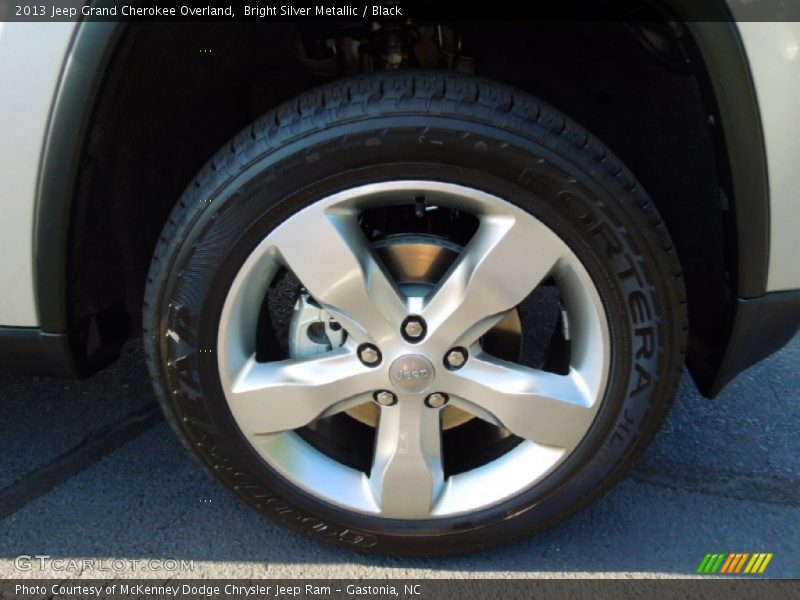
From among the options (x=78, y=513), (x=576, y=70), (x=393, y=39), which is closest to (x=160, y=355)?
(x=78, y=513)

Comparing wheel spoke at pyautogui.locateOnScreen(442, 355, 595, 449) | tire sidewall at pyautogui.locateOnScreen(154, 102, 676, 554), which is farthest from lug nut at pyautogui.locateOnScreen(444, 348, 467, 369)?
tire sidewall at pyautogui.locateOnScreen(154, 102, 676, 554)

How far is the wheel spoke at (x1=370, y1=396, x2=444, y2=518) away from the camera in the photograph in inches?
57.9

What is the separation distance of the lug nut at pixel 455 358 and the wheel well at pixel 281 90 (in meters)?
0.57

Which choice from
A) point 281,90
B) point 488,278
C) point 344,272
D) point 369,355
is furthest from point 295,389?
point 281,90

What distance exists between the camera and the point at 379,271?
1368mm

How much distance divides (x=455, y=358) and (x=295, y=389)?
1.12 ft

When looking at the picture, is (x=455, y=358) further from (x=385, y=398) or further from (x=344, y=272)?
(x=344, y=272)

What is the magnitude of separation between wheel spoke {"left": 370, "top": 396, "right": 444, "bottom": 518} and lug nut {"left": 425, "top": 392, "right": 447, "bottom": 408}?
1 centimetres

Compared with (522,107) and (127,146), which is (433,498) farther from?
(127,146)

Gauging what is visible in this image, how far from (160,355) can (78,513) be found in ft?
1.94

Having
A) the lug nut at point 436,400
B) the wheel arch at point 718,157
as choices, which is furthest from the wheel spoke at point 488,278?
the wheel arch at point 718,157

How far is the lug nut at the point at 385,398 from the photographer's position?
1443 mm

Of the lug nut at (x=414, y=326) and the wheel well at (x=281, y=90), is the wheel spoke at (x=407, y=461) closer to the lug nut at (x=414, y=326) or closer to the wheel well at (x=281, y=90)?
the lug nut at (x=414, y=326)

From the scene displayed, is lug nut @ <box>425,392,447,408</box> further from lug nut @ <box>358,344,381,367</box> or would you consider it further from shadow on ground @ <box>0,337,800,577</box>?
shadow on ground @ <box>0,337,800,577</box>
